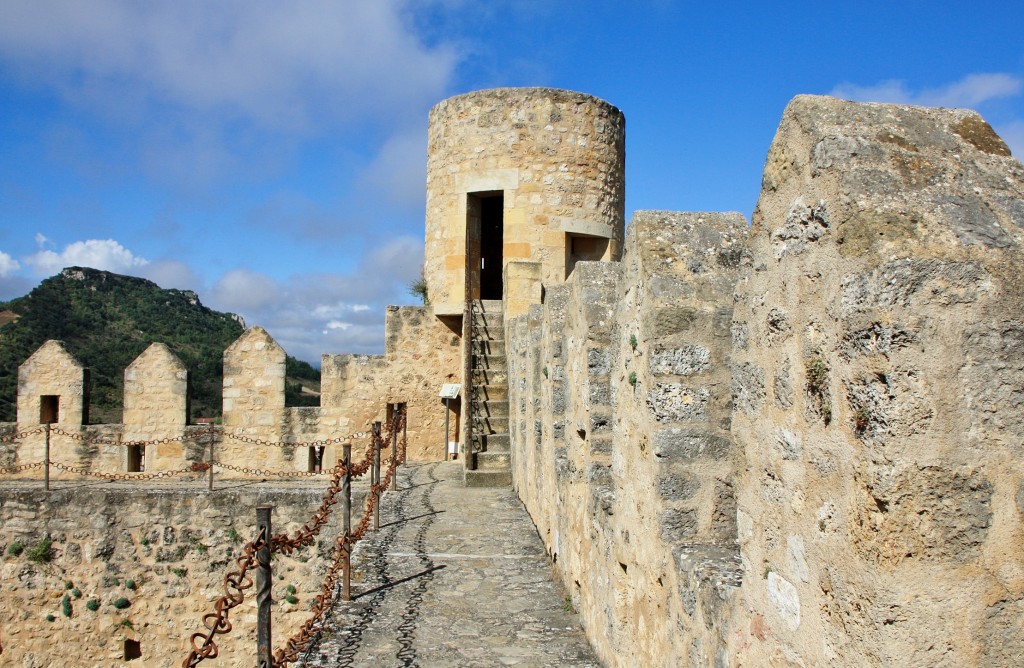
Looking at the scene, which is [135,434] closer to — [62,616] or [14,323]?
[62,616]

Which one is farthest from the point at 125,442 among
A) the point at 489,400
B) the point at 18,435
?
the point at 489,400

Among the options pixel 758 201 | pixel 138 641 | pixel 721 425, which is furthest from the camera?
pixel 138 641

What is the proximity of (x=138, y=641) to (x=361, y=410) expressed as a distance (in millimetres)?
4174

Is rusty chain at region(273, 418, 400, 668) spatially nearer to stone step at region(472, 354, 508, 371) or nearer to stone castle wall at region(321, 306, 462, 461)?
stone step at region(472, 354, 508, 371)

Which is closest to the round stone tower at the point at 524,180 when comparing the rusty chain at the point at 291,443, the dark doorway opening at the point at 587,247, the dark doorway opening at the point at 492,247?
the dark doorway opening at the point at 587,247

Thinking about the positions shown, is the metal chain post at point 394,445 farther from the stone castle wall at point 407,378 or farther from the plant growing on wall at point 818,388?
the plant growing on wall at point 818,388

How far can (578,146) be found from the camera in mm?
12664

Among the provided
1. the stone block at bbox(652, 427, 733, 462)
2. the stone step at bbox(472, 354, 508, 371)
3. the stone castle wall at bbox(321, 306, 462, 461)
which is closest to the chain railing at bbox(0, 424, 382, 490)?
the stone castle wall at bbox(321, 306, 462, 461)

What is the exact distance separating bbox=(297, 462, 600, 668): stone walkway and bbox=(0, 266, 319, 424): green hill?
602 inches

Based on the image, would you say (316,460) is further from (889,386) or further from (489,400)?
(889,386)

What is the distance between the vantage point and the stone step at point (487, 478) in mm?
10797

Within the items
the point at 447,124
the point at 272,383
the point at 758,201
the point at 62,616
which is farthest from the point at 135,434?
the point at 758,201

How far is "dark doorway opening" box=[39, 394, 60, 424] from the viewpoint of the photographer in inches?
476

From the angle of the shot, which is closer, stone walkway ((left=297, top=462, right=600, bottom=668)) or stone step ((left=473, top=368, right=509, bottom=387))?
stone walkway ((left=297, top=462, right=600, bottom=668))
